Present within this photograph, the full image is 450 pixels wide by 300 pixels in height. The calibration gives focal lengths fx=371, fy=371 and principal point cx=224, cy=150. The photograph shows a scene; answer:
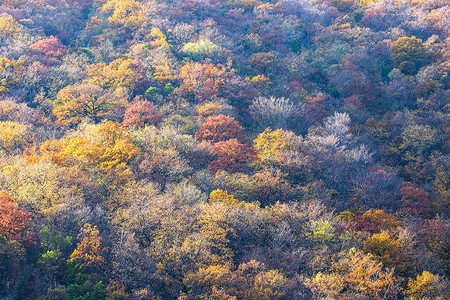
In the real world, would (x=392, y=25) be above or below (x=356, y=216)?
above

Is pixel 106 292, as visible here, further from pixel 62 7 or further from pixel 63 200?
pixel 62 7

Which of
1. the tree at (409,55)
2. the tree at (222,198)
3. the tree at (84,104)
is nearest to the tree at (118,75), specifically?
the tree at (84,104)

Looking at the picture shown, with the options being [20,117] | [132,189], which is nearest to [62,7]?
[20,117]

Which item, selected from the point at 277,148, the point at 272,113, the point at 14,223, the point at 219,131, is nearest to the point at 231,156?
the point at 219,131

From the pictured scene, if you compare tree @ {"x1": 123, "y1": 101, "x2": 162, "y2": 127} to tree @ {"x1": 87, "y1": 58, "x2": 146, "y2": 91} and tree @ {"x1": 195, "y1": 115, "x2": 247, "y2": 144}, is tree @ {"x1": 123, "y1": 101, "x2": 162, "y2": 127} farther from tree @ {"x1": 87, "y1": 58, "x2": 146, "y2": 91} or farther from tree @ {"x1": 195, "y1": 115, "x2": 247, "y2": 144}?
tree @ {"x1": 87, "y1": 58, "x2": 146, "y2": 91}

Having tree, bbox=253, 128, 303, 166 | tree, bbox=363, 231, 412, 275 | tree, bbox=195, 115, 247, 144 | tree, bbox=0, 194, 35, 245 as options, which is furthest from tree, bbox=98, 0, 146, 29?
tree, bbox=363, 231, 412, 275

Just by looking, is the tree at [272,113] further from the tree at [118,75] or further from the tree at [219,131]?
the tree at [118,75]
